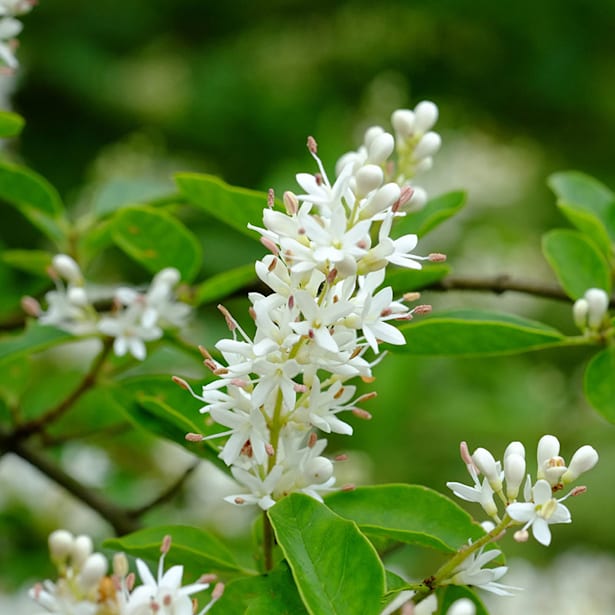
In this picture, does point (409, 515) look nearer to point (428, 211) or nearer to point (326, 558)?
point (326, 558)

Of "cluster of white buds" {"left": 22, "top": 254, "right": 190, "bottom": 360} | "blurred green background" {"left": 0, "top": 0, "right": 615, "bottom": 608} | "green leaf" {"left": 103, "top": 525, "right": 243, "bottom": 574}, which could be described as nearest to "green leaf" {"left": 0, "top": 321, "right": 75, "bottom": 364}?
"cluster of white buds" {"left": 22, "top": 254, "right": 190, "bottom": 360}

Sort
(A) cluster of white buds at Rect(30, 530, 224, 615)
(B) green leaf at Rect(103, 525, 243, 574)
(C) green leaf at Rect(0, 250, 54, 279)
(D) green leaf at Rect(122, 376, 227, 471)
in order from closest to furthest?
(A) cluster of white buds at Rect(30, 530, 224, 615) → (B) green leaf at Rect(103, 525, 243, 574) → (D) green leaf at Rect(122, 376, 227, 471) → (C) green leaf at Rect(0, 250, 54, 279)

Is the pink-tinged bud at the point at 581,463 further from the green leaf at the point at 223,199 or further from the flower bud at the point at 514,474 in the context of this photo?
the green leaf at the point at 223,199

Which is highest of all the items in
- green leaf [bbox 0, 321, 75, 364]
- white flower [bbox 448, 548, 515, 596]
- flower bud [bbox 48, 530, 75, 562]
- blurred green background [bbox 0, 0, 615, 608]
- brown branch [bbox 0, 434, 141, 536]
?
flower bud [bbox 48, 530, 75, 562]

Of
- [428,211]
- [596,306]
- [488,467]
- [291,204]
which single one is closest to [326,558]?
[488,467]

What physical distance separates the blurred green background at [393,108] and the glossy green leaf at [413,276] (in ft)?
6.40

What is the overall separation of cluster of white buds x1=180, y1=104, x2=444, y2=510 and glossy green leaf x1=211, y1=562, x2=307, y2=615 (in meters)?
0.07

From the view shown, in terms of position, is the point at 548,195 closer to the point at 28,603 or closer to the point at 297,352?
the point at 28,603

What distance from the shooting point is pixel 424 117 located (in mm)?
1458

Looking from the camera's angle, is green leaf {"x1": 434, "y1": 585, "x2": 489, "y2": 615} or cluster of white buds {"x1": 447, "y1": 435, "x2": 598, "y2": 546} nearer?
cluster of white buds {"x1": 447, "y1": 435, "x2": 598, "y2": 546}

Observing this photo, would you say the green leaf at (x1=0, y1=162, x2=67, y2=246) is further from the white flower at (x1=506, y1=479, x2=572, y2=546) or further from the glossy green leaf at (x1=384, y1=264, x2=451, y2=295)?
the white flower at (x1=506, y1=479, x2=572, y2=546)

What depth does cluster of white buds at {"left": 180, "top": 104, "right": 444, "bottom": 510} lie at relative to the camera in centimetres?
95

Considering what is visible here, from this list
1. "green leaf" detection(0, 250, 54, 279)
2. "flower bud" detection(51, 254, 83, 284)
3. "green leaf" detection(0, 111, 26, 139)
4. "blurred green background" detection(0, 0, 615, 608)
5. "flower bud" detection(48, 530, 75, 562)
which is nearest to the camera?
"flower bud" detection(48, 530, 75, 562)

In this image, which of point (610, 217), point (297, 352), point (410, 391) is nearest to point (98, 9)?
point (410, 391)
